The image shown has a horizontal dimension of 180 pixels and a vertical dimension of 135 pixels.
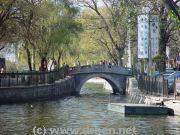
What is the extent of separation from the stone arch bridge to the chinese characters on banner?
758 inches

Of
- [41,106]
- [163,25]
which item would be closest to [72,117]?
[41,106]

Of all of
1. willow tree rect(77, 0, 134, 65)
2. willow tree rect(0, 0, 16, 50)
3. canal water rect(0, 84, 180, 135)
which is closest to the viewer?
canal water rect(0, 84, 180, 135)

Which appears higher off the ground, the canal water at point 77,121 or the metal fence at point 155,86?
the metal fence at point 155,86

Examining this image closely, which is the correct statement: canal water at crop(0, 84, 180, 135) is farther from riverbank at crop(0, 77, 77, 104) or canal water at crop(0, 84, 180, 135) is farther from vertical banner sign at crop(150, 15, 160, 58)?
vertical banner sign at crop(150, 15, 160, 58)

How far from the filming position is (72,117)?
35.4m

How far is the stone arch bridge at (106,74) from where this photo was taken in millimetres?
71562

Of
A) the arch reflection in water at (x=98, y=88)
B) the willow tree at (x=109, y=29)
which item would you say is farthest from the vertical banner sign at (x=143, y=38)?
the willow tree at (x=109, y=29)

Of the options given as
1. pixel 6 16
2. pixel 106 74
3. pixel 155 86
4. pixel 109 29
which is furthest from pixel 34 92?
pixel 109 29

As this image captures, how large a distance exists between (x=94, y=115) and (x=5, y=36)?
1593 centimetres

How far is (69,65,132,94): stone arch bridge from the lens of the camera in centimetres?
7156

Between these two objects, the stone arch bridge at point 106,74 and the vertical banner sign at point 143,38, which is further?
the stone arch bridge at point 106,74

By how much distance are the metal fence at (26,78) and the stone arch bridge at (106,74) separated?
11191 mm

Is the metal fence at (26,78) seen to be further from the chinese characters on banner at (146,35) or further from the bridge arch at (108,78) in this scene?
the bridge arch at (108,78)

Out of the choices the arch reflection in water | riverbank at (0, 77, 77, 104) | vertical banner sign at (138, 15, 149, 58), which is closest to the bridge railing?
the arch reflection in water
